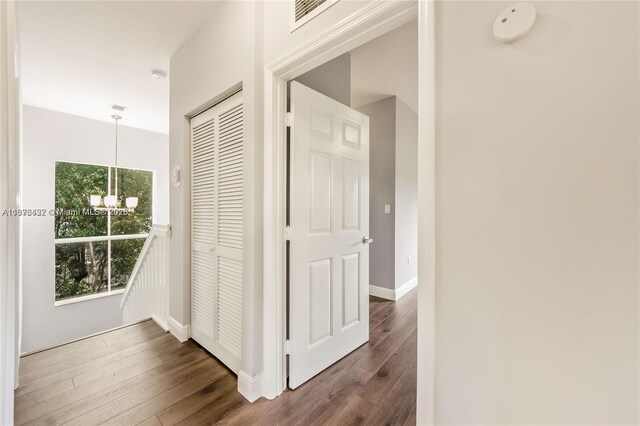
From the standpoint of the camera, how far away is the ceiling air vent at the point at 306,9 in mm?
1336

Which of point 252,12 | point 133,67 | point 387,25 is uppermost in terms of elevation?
point 133,67

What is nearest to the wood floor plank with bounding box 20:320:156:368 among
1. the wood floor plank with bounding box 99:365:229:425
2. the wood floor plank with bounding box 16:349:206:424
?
the wood floor plank with bounding box 16:349:206:424

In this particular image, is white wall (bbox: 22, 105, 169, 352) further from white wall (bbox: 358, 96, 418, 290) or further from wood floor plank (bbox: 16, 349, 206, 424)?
white wall (bbox: 358, 96, 418, 290)

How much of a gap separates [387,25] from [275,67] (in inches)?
28.5

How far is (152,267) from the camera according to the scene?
2988mm

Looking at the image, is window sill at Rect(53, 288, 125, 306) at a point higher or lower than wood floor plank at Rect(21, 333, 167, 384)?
lower

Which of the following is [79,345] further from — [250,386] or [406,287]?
[406,287]

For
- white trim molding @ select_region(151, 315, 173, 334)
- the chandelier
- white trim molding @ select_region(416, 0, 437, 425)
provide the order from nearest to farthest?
1. white trim molding @ select_region(416, 0, 437, 425)
2. white trim molding @ select_region(151, 315, 173, 334)
3. the chandelier

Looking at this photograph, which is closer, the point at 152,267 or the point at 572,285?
the point at 572,285

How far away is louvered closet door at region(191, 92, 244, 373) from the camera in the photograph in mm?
1905

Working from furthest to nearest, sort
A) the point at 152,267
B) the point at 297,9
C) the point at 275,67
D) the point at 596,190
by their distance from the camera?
the point at 152,267 → the point at 275,67 → the point at 297,9 → the point at 596,190

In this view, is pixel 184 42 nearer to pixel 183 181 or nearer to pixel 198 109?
pixel 198 109

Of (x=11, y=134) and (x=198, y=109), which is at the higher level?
(x=198, y=109)

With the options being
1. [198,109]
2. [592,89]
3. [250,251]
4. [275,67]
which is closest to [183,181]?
[198,109]
